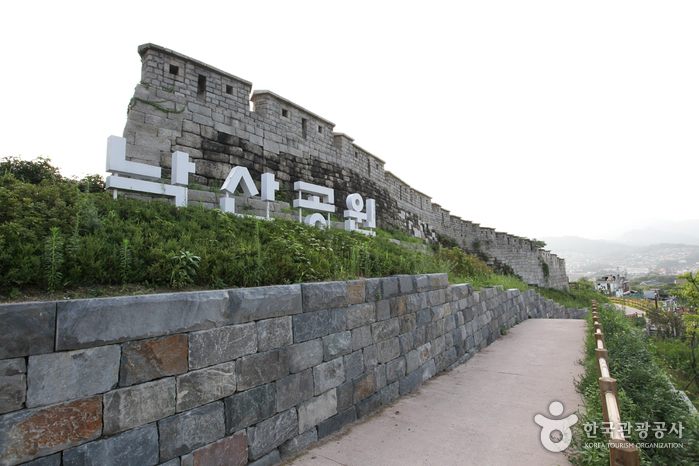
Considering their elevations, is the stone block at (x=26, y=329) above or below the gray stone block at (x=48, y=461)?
above

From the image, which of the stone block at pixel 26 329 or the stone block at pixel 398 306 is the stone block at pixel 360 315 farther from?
the stone block at pixel 26 329

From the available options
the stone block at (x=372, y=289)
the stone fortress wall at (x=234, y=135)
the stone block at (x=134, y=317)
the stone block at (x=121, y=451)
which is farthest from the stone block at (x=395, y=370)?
the stone fortress wall at (x=234, y=135)

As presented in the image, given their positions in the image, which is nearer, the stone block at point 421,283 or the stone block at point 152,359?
the stone block at point 152,359

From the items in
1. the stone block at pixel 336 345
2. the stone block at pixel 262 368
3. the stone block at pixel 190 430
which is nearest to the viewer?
the stone block at pixel 190 430

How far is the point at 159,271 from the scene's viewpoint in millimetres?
3172

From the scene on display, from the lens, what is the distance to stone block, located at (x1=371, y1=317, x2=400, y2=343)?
473cm

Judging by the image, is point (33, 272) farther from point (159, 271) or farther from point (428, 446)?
point (428, 446)

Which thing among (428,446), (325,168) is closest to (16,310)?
Answer: (428,446)

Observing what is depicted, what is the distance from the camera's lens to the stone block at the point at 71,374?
2.01m

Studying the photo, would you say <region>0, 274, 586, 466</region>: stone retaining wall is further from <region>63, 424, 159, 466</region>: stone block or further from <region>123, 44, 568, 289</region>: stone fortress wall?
<region>123, 44, 568, 289</region>: stone fortress wall

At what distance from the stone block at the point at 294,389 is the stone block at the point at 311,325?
35 centimetres

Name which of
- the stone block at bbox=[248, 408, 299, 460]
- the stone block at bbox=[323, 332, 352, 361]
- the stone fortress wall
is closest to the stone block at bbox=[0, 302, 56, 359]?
the stone block at bbox=[248, 408, 299, 460]

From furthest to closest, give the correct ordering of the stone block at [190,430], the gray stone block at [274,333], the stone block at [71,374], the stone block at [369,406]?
1. the stone block at [369,406]
2. the gray stone block at [274,333]
3. the stone block at [190,430]
4. the stone block at [71,374]

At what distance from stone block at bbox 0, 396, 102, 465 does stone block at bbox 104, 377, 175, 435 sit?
59 millimetres
